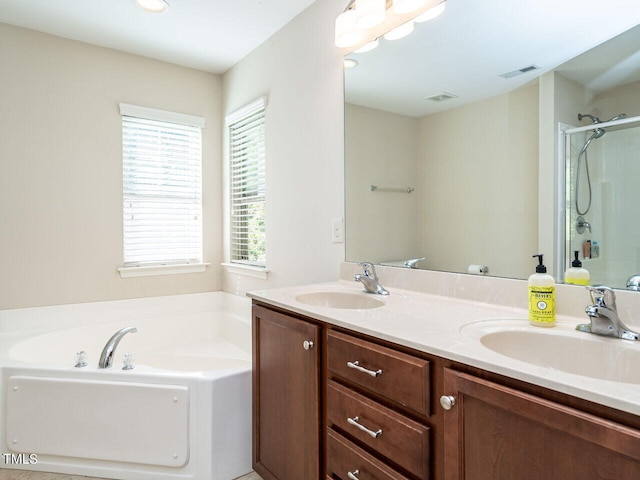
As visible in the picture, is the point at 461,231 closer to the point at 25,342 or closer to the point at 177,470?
the point at 177,470

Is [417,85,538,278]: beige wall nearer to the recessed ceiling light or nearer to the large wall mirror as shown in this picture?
the large wall mirror

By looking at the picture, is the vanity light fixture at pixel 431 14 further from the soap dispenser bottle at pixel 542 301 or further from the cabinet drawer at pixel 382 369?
the cabinet drawer at pixel 382 369

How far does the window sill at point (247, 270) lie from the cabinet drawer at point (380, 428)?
1.51 metres

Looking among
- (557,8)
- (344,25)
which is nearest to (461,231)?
(557,8)

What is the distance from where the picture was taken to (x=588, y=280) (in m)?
1.23

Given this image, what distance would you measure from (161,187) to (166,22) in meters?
1.18

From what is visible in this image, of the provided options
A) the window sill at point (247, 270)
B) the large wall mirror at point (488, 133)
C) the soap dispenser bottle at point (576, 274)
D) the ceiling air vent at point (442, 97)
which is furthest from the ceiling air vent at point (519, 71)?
the window sill at point (247, 270)

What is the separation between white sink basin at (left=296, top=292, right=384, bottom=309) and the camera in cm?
180

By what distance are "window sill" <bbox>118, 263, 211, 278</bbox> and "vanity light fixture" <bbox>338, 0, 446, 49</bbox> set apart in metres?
2.10

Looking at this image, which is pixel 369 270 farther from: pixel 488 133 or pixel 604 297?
pixel 604 297

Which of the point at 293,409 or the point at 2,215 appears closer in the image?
the point at 293,409

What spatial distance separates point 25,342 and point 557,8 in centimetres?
319

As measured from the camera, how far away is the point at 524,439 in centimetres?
80

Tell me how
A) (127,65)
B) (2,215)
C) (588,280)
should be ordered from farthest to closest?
(127,65)
(2,215)
(588,280)
